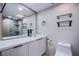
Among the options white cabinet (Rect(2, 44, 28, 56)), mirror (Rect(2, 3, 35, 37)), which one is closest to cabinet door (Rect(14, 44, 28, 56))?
white cabinet (Rect(2, 44, 28, 56))

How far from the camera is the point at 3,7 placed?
3.86ft

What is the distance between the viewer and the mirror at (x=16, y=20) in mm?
1212

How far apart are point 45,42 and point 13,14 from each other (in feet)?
3.71

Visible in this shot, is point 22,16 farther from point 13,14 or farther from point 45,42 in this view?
point 45,42

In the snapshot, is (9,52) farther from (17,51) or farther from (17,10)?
(17,10)

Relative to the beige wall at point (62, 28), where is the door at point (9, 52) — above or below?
below

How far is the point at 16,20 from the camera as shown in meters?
1.37

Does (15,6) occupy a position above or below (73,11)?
above

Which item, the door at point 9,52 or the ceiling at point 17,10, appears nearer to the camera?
the door at point 9,52

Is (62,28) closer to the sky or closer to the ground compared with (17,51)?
closer to the sky

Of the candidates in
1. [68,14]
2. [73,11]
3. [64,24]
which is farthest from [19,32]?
[73,11]

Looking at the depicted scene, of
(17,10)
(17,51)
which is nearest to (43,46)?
(17,51)

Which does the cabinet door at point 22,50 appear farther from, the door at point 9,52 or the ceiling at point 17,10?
the ceiling at point 17,10

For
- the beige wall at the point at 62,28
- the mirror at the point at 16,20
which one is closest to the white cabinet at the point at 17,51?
the mirror at the point at 16,20
